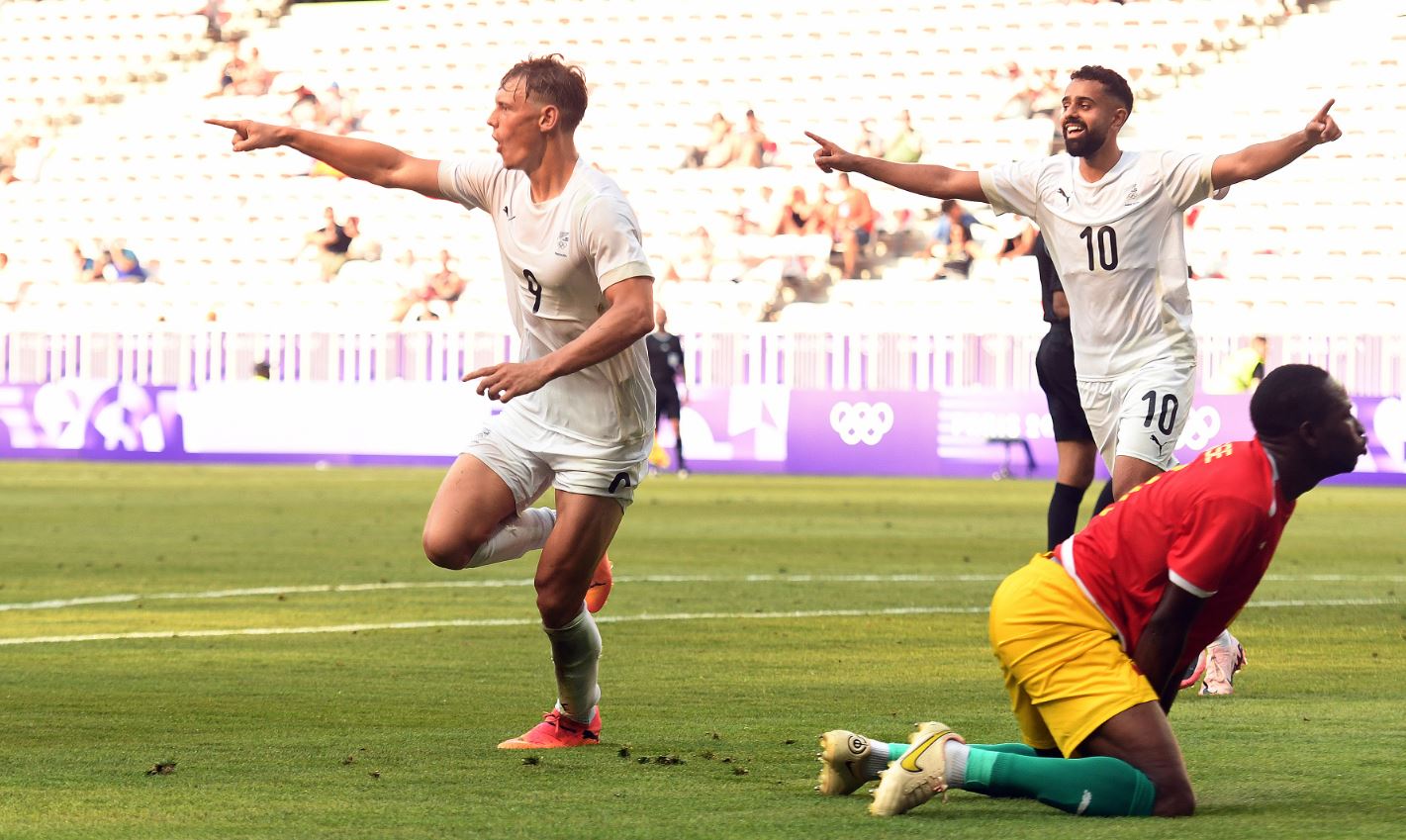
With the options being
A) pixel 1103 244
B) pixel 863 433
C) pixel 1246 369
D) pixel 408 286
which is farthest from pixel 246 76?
pixel 1103 244

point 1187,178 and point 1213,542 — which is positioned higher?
point 1187,178

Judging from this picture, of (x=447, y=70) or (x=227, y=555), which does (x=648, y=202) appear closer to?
(x=447, y=70)

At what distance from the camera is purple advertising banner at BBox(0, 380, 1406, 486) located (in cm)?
2806

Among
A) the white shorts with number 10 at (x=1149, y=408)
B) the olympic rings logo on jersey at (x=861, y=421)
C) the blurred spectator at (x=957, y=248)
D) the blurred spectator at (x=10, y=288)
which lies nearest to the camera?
the white shorts with number 10 at (x=1149, y=408)

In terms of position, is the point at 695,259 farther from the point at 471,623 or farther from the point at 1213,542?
the point at 1213,542

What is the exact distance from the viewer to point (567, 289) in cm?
712

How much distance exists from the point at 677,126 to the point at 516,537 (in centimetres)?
2974

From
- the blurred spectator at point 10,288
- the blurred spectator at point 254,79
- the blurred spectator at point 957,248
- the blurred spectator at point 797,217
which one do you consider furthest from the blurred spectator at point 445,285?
the blurred spectator at point 10,288

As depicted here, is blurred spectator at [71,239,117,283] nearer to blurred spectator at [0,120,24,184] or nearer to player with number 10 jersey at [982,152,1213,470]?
blurred spectator at [0,120,24,184]

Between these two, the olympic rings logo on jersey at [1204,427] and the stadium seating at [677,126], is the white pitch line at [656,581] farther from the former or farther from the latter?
the stadium seating at [677,126]

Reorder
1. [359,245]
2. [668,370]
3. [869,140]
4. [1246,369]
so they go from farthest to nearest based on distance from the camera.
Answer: [359,245] → [869,140] → [668,370] → [1246,369]

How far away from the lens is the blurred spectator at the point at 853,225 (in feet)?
107

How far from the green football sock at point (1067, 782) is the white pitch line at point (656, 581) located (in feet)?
24.9

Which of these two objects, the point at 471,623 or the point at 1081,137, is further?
the point at 471,623
